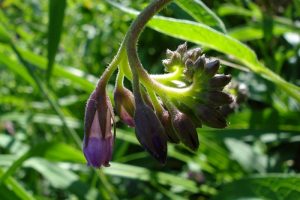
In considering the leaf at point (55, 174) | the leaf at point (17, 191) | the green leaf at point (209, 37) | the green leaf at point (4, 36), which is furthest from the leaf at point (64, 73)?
the green leaf at point (209, 37)

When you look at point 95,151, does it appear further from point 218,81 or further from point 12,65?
point 12,65

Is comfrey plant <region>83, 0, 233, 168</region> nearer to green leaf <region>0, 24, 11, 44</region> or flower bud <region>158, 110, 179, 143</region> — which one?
flower bud <region>158, 110, 179, 143</region>

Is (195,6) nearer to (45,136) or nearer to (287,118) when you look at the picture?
(287,118)

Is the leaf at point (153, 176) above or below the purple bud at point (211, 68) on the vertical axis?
below

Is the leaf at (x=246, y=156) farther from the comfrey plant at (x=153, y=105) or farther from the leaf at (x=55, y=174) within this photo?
the comfrey plant at (x=153, y=105)

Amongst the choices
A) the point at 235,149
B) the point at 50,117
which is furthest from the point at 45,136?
the point at 235,149

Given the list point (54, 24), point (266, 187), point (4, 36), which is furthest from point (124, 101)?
point (4, 36)

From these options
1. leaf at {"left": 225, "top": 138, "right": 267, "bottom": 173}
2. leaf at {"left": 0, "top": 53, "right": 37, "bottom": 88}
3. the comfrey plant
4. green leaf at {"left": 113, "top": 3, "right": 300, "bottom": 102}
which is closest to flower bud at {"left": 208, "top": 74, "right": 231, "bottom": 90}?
the comfrey plant
